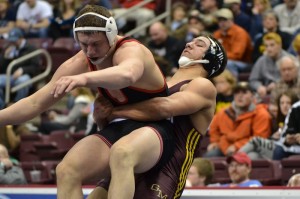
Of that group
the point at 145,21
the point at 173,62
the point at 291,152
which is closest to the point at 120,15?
the point at 145,21

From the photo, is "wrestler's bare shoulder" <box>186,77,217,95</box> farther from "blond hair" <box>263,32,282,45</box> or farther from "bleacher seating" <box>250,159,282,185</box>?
"blond hair" <box>263,32,282,45</box>

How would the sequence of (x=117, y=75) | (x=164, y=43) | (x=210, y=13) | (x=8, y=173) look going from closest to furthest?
(x=117, y=75)
(x=8, y=173)
(x=164, y=43)
(x=210, y=13)

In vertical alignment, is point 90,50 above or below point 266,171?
above

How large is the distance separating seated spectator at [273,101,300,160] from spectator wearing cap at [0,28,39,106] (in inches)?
214

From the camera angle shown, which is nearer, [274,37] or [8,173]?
[8,173]

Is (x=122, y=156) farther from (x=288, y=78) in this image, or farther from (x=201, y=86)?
(x=288, y=78)

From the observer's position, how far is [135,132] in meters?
7.96

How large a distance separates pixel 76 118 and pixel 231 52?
7.50 ft

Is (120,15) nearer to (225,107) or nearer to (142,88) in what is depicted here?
(225,107)

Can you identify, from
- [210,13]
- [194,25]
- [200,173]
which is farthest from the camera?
[210,13]

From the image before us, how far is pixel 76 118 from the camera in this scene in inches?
598

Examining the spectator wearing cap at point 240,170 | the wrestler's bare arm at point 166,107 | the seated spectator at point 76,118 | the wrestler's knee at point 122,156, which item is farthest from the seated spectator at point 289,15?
the wrestler's knee at point 122,156

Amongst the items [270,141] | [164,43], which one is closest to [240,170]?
[270,141]

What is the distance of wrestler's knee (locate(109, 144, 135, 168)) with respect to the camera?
7.68 meters
